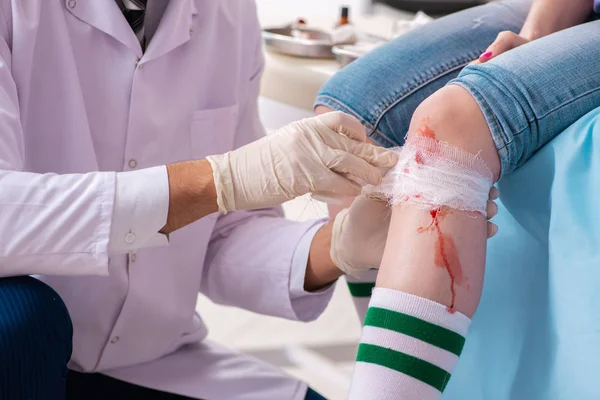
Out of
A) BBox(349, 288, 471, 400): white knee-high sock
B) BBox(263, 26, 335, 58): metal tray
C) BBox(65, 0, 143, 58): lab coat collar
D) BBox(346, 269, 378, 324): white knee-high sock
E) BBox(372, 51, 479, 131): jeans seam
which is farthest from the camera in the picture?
BBox(263, 26, 335, 58): metal tray

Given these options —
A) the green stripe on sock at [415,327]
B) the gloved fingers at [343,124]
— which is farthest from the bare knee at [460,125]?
the green stripe on sock at [415,327]

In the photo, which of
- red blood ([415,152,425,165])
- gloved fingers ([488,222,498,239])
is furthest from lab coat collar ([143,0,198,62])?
gloved fingers ([488,222,498,239])

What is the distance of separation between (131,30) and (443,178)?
51cm

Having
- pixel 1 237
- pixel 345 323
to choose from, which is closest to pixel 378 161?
pixel 1 237

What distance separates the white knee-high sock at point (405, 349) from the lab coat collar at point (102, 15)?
0.54 m

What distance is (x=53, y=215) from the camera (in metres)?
0.87

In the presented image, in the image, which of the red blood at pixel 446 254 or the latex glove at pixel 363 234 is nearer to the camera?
the red blood at pixel 446 254

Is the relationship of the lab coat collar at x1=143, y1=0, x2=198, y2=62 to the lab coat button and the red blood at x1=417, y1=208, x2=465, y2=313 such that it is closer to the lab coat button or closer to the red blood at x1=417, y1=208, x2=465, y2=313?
the lab coat button

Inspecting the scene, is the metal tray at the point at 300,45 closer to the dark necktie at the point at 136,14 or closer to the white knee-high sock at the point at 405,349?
the dark necktie at the point at 136,14

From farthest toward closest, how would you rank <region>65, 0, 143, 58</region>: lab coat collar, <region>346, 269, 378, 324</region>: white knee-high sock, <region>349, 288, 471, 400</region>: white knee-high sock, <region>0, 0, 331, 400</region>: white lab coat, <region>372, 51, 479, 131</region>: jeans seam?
<region>346, 269, 378, 324</region>: white knee-high sock → <region>372, 51, 479, 131</region>: jeans seam → <region>65, 0, 143, 58</region>: lab coat collar → <region>0, 0, 331, 400</region>: white lab coat → <region>349, 288, 471, 400</region>: white knee-high sock

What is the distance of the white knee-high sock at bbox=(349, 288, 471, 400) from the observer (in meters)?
0.78

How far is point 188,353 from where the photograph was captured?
1.23 m

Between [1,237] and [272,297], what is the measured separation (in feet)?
1.54

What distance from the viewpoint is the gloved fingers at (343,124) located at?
92cm
